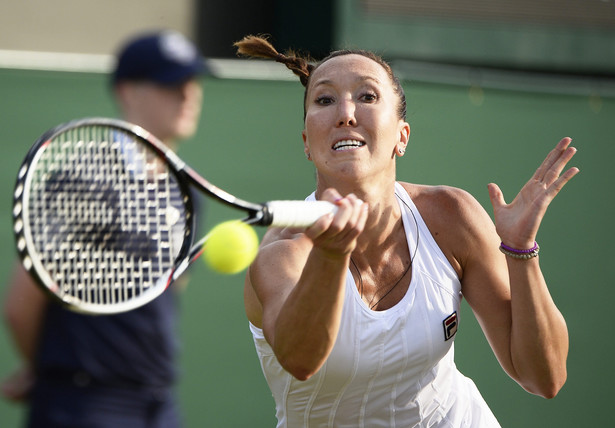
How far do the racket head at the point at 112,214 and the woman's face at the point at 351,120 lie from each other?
1.53 ft

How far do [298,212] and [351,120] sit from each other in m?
0.58

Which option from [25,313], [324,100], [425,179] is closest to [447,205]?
[324,100]

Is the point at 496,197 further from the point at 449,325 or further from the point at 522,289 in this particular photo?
the point at 449,325

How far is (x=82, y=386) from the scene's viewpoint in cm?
218

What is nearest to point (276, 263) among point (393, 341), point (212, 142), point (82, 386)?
point (393, 341)

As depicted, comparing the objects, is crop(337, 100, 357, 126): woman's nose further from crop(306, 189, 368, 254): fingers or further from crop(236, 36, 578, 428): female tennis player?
crop(306, 189, 368, 254): fingers

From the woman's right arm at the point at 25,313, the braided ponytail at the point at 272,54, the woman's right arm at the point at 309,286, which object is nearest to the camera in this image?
the woman's right arm at the point at 309,286

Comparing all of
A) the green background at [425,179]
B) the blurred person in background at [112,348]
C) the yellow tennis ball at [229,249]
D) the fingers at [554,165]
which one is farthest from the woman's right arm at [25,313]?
the green background at [425,179]

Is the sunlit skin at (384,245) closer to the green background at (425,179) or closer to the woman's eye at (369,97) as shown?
the woman's eye at (369,97)

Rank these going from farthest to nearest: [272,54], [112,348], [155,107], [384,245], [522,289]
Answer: [272,54] → [384,245] → [522,289] → [155,107] → [112,348]

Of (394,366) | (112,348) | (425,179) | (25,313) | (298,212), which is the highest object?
(298,212)

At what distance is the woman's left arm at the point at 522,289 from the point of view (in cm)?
237

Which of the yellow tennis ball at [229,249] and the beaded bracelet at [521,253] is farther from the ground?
the yellow tennis ball at [229,249]

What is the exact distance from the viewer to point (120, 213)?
2.13 metres
